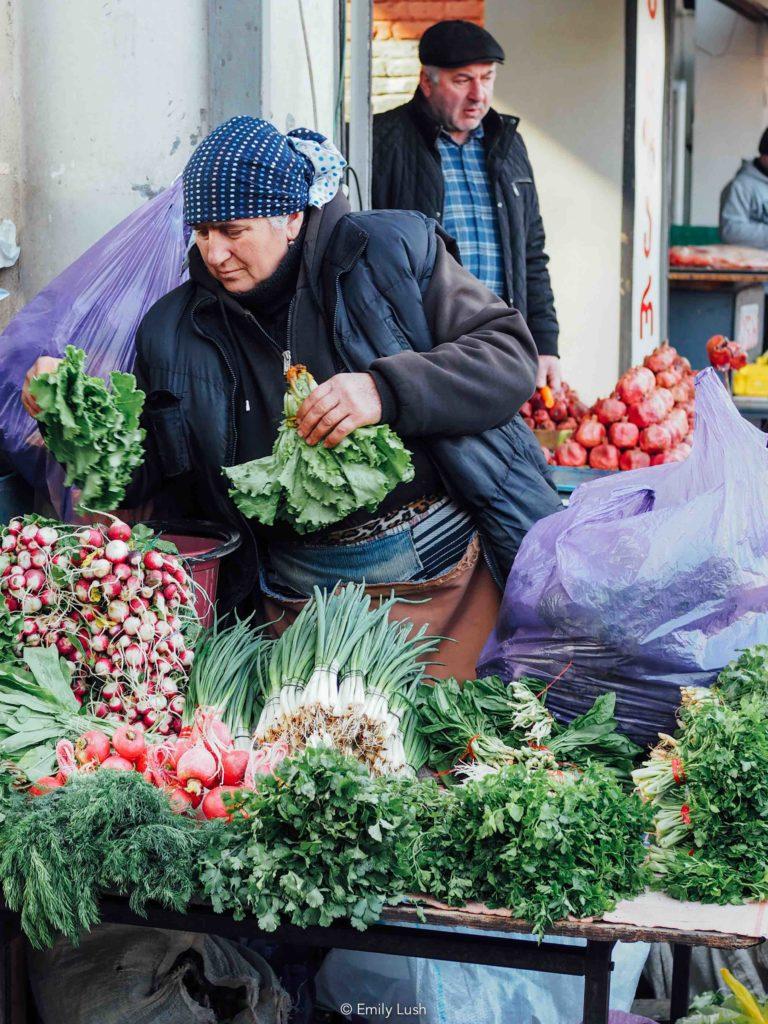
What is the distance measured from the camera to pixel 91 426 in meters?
2.69

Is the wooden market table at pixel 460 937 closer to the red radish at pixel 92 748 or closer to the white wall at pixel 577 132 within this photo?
the red radish at pixel 92 748

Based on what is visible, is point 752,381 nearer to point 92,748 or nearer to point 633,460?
point 633,460

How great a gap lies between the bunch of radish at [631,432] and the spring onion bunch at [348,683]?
2048 millimetres

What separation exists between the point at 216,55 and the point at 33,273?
824 mm

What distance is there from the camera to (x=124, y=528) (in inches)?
103

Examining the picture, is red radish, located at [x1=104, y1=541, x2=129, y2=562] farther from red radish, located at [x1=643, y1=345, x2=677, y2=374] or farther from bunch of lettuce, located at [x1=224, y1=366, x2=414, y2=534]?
red radish, located at [x1=643, y1=345, x2=677, y2=374]

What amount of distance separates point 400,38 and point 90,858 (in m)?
6.76

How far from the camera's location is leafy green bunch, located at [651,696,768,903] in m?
2.12

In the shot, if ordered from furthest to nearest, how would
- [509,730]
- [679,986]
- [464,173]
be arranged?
1. [464,173]
2. [679,986]
3. [509,730]

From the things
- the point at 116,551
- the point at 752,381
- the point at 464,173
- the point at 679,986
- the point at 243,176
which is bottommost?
the point at 679,986

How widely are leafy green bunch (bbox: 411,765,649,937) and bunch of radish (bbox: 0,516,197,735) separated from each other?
0.73m

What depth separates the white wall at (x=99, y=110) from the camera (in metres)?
3.60

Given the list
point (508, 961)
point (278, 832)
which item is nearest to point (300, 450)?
point (278, 832)

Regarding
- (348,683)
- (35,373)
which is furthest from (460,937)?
(35,373)
